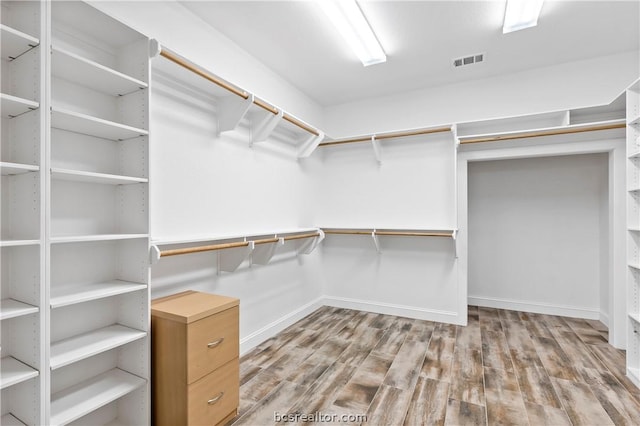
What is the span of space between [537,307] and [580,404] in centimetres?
217

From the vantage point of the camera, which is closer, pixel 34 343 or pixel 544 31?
pixel 34 343

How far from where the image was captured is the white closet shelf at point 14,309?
129 cm

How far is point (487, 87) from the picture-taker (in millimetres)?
3668

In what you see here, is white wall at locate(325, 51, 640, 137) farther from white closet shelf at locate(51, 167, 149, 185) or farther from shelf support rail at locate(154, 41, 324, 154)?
white closet shelf at locate(51, 167, 149, 185)

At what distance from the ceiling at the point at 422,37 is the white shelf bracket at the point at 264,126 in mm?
639

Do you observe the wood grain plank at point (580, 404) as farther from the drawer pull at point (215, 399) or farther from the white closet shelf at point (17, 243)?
the white closet shelf at point (17, 243)

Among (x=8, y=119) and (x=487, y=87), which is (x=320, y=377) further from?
(x=487, y=87)

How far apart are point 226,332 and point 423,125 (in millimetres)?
3219

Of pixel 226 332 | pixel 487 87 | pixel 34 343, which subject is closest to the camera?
pixel 34 343

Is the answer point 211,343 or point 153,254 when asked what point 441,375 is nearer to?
point 211,343

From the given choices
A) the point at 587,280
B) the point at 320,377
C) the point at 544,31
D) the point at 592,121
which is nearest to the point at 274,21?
the point at 544,31

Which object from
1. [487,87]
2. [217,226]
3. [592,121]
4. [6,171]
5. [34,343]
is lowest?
[34,343]

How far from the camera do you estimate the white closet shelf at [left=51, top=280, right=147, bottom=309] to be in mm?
1494

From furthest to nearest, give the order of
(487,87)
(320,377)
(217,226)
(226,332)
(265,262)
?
1. (487,87)
2. (265,262)
3. (217,226)
4. (320,377)
5. (226,332)
